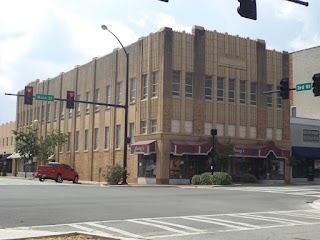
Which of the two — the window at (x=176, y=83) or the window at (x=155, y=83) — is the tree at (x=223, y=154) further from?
the window at (x=155, y=83)

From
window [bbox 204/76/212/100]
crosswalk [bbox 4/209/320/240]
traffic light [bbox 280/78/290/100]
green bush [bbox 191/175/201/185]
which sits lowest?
crosswalk [bbox 4/209/320/240]

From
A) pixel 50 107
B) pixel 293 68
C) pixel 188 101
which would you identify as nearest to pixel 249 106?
pixel 188 101

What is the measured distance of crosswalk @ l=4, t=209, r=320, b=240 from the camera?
11180 millimetres

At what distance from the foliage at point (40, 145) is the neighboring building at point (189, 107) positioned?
563cm

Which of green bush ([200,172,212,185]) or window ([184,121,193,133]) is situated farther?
window ([184,121,193,133])

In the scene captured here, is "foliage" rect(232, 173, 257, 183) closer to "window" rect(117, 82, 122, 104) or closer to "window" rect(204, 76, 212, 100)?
"window" rect(204, 76, 212, 100)

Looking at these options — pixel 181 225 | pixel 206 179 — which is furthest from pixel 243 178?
pixel 181 225

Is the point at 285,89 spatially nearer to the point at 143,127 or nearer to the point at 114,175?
the point at 114,175

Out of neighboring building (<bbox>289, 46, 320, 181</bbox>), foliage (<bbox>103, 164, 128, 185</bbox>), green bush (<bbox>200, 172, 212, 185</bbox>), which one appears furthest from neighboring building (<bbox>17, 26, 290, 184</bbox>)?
foliage (<bbox>103, 164, 128, 185</bbox>)

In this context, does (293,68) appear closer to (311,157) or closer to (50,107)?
(311,157)

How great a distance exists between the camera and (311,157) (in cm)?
4772

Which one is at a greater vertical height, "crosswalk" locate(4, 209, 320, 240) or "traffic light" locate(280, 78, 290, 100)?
"traffic light" locate(280, 78, 290, 100)

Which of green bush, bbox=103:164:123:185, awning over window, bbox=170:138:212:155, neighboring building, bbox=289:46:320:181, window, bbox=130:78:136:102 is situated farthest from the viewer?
neighboring building, bbox=289:46:320:181

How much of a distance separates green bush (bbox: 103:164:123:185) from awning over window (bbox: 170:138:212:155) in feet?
15.2
